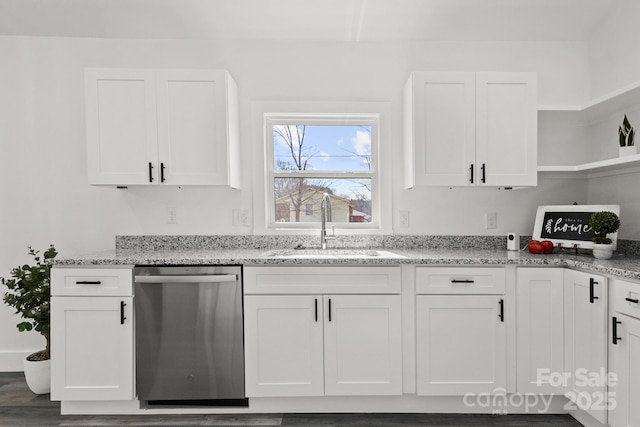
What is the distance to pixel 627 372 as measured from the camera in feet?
5.63

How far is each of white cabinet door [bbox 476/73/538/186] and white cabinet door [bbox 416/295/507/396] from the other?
33.3 inches

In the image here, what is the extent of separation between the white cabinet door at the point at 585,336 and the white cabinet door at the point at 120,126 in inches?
103

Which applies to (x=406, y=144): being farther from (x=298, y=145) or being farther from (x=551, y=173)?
(x=551, y=173)

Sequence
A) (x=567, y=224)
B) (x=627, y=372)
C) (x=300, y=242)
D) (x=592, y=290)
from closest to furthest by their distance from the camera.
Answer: (x=627, y=372) → (x=592, y=290) → (x=567, y=224) → (x=300, y=242)

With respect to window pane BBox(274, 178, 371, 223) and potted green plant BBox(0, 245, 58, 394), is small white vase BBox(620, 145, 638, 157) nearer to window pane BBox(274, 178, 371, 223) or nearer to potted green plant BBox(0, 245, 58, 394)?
window pane BBox(274, 178, 371, 223)

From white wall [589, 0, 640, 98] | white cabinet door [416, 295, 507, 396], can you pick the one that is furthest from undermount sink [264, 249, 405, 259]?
white wall [589, 0, 640, 98]

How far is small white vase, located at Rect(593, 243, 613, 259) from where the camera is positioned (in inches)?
84.1

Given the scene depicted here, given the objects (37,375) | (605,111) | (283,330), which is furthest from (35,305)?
(605,111)

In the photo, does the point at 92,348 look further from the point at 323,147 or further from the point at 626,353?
the point at 626,353

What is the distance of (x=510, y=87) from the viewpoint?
2439 millimetres

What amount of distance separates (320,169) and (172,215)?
118 cm

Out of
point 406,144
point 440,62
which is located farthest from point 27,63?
point 440,62

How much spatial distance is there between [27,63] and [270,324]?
2.66 meters

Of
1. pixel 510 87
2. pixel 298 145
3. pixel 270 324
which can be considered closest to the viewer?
pixel 270 324
